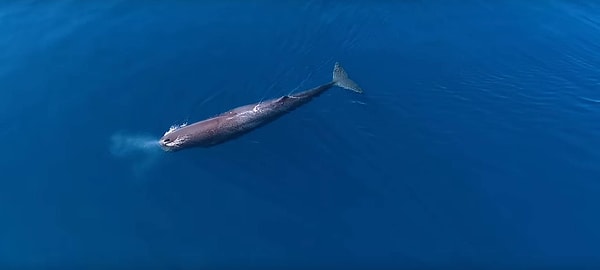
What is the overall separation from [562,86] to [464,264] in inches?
557

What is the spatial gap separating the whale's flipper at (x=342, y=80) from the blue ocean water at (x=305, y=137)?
0.65 meters

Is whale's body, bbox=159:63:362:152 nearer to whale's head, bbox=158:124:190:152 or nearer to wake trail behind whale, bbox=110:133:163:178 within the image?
whale's head, bbox=158:124:190:152

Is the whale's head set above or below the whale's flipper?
below

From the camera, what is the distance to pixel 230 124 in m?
26.0

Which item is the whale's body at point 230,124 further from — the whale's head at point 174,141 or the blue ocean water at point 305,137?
the blue ocean water at point 305,137

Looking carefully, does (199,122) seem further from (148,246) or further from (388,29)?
(388,29)

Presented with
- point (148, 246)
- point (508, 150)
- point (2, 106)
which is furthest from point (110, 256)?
point (508, 150)

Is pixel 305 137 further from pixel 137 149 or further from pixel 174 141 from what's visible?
pixel 137 149

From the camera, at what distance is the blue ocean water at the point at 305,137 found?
23.0 metres

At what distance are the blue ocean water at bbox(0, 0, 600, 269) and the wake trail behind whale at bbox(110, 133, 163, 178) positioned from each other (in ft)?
0.28

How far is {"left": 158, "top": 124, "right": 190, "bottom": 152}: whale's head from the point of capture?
83.6ft

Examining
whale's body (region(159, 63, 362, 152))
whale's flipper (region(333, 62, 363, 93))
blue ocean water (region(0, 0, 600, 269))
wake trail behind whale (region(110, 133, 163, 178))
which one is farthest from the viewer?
whale's flipper (region(333, 62, 363, 93))

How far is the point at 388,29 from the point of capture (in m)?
33.2

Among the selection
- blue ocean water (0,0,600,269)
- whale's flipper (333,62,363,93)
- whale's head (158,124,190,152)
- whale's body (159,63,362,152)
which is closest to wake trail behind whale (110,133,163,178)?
blue ocean water (0,0,600,269)
